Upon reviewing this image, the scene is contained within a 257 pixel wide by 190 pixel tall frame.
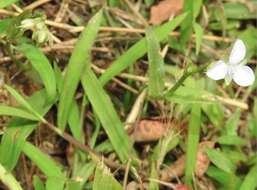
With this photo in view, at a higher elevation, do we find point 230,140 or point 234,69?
point 234,69

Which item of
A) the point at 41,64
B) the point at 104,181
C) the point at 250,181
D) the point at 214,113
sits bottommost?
the point at 250,181

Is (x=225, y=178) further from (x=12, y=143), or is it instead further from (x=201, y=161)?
(x=12, y=143)

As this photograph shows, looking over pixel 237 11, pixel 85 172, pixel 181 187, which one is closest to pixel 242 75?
pixel 181 187

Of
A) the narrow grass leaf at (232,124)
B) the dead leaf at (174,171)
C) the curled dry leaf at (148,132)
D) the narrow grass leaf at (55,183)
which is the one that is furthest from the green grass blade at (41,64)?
the narrow grass leaf at (232,124)

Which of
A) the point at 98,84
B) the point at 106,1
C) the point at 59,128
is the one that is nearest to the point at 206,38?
the point at 106,1

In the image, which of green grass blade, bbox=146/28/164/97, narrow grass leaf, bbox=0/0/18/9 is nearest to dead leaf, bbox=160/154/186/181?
green grass blade, bbox=146/28/164/97

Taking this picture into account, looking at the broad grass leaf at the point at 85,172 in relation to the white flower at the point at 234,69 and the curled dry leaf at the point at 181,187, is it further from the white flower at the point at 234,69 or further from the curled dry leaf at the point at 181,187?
the white flower at the point at 234,69

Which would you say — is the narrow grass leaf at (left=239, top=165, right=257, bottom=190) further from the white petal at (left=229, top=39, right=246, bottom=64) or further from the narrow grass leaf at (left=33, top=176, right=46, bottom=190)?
the narrow grass leaf at (left=33, top=176, right=46, bottom=190)

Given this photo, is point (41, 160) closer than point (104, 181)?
No
